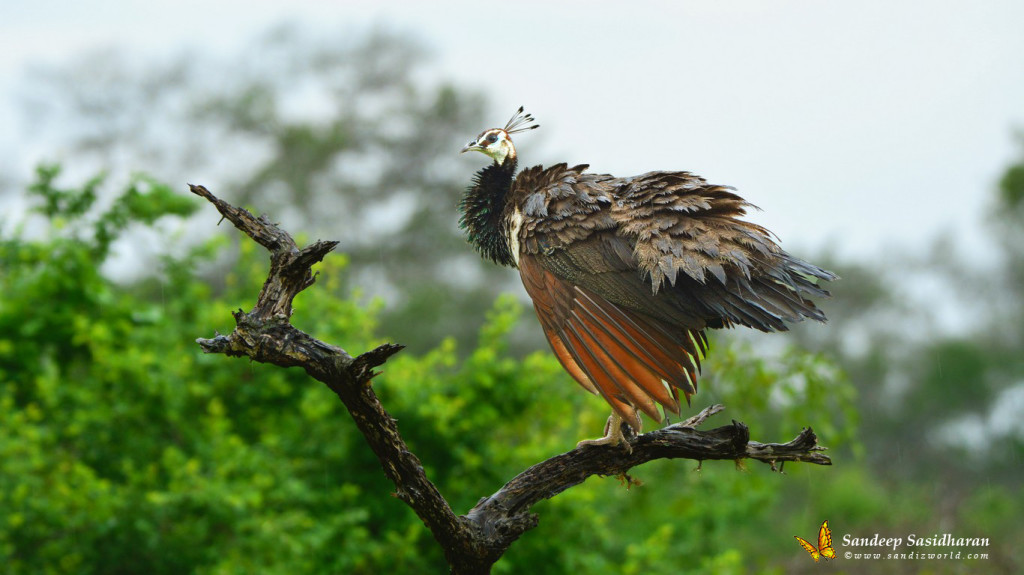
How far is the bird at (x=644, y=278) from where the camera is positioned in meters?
4.20

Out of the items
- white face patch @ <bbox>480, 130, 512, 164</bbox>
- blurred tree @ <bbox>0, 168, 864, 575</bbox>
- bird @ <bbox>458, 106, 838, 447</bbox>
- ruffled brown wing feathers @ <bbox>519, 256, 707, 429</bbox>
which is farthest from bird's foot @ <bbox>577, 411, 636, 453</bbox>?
blurred tree @ <bbox>0, 168, 864, 575</bbox>

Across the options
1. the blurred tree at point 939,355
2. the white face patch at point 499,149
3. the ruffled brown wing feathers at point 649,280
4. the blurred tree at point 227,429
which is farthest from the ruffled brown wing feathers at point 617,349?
the blurred tree at point 939,355

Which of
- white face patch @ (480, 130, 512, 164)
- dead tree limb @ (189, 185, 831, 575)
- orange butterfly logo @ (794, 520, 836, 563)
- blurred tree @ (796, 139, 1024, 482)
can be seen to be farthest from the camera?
blurred tree @ (796, 139, 1024, 482)

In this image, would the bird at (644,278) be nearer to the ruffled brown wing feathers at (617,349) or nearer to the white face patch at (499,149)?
the ruffled brown wing feathers at (617,349)

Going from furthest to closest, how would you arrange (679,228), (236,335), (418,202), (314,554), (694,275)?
(418,202) → (314,554) → (679,228) → (694,275) → (236,335)

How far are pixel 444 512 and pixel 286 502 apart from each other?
4.24 m

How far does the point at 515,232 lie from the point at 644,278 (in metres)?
0.77

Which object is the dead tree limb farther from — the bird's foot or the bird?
the bird

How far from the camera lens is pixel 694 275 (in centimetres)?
427

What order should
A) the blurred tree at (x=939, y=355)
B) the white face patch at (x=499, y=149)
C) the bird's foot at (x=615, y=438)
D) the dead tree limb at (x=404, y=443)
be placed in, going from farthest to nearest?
the blurred tree at (x=939, y=355)
the white face patch at (x=499, y=149)
the bird's foot at (x=615, y=438)
the dead tree limb at (x=404, y=443)

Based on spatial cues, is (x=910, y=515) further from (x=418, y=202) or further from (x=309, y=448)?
(x=418, y=202)

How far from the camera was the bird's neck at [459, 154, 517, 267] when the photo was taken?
17.5 ft

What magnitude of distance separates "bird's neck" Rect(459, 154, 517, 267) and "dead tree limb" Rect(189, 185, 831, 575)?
1.31 meters

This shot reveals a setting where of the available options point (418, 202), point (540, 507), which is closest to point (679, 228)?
point (540, 507)
